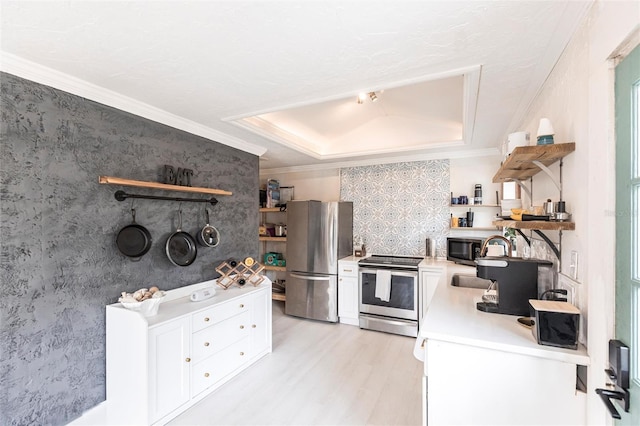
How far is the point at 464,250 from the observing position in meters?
3.53

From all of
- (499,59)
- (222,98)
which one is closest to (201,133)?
(222,98)

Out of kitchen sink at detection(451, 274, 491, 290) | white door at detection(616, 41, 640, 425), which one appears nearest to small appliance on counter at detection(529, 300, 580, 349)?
white door at detection(616, 41, 640, 425)

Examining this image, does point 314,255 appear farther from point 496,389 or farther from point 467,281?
point 496,389

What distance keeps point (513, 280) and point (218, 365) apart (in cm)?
235

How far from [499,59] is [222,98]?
183 cm

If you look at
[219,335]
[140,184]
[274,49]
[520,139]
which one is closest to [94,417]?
[219,335]

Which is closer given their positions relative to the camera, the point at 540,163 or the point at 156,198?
the point at 540,163

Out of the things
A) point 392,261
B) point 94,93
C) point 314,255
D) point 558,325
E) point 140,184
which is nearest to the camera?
point 558,325

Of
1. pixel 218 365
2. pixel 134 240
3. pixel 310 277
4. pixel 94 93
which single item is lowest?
pixel 218 365

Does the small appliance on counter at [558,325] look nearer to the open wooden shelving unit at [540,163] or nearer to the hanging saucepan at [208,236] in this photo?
the open wooden shelving unit at [540,163]

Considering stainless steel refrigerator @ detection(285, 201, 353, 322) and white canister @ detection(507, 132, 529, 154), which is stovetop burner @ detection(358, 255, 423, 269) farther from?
white canister @ detection(507, 132, 529, 154)

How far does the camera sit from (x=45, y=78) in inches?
69.7

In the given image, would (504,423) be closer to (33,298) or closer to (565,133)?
(565,133)

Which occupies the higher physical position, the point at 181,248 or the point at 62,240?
the point at 62,240
